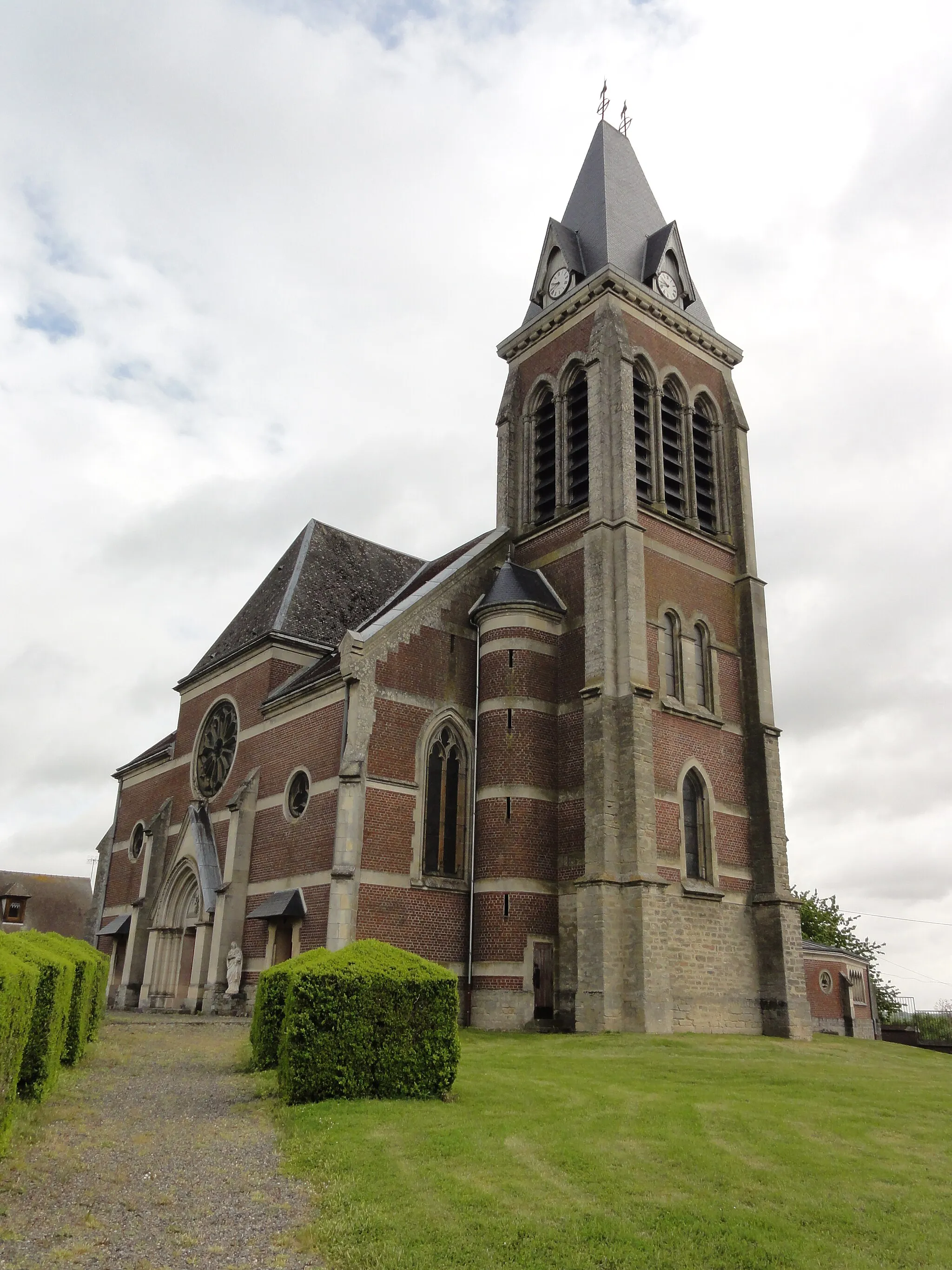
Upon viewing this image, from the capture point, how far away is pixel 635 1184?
7668 mm

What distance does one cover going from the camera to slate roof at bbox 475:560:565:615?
1003 inches

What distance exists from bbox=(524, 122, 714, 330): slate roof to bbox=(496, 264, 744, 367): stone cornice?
21.9 inches

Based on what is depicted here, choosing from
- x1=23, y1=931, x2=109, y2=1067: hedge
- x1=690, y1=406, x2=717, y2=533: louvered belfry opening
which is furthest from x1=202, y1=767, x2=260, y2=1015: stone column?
x1=690, y1=406, x2=717, y2=533: louvered belfry opening

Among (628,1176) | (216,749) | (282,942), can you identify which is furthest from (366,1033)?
(216,749)

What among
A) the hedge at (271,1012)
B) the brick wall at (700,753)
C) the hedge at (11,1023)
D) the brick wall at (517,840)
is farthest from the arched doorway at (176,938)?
the hedge at (11,1023)

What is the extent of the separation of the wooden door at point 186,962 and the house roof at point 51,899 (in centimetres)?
3518

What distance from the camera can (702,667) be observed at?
27109 millimetres

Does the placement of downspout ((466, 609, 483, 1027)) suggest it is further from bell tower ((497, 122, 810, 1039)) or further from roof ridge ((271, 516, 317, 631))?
roof ridge ((271, 516, 317, 631))

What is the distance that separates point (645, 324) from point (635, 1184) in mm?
26171

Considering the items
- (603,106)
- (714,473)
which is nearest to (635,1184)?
(714,473)

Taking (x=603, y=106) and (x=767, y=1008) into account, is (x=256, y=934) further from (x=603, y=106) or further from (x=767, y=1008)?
(x=603, y=106)

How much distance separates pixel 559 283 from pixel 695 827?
59.8ft

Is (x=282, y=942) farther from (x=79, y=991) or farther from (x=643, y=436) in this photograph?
(x=643, y=436)

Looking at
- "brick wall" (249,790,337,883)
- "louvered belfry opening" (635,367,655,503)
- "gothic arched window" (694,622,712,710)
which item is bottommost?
"brick wall" (249,790,337,883)
